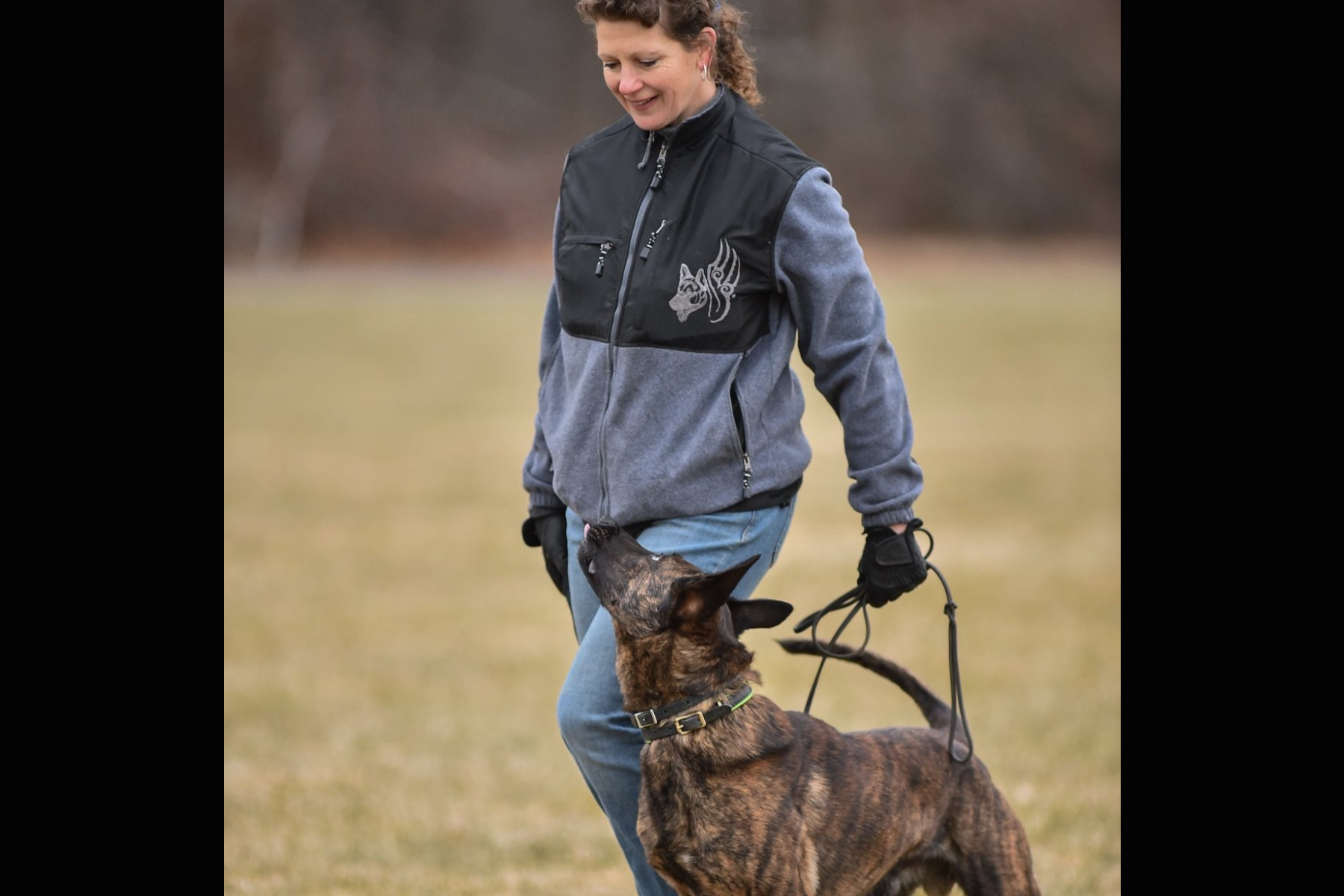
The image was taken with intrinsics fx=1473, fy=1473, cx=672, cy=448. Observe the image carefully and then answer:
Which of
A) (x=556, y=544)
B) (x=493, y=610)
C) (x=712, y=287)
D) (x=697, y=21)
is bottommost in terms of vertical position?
(x=493, y=610)

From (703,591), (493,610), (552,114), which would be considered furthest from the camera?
(552,114)

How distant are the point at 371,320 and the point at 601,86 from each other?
16.7m

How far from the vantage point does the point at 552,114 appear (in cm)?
4281

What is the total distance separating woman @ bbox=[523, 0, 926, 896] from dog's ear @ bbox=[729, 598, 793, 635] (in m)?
0.14

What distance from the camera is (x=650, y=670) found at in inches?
126

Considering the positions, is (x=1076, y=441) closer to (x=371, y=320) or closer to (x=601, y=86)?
(x=371, y=320)

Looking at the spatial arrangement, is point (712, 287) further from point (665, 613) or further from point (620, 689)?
point (620, 689)

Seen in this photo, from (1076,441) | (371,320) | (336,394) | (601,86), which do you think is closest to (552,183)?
(601,86)

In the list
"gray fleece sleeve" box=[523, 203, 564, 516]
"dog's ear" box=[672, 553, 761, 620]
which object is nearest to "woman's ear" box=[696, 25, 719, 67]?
"gray fleece sleeve" box=[523, 203, 564, 516]

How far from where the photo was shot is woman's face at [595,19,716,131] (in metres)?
3.26

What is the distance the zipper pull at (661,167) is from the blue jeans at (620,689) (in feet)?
2.56

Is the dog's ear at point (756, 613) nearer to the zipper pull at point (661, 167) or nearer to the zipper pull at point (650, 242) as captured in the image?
the zipper pull at point (650, 242)

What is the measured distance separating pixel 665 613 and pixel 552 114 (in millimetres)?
41065

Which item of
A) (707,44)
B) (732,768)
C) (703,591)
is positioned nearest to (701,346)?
(703,591)
